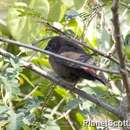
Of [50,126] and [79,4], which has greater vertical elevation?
[79,4]

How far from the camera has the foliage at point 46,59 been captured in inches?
80.4

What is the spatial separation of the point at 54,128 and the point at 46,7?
0.81 meters

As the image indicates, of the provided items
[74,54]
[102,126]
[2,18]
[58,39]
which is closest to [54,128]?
[102,126]

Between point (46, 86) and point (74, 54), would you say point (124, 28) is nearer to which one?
point (74, 54)

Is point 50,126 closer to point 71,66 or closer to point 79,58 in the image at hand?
point 79,58

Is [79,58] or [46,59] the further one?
[46,59]

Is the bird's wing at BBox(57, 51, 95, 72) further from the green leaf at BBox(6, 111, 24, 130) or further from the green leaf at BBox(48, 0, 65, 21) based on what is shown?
the green leaf at BBox(6, 111, 24, 130)

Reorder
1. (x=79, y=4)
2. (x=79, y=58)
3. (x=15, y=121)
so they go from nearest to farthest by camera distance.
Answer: (x=15, y=121) < (x=79, y=4) < (x=79, y=58)

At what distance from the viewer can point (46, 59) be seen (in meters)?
3.51

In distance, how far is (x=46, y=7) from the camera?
2779mm

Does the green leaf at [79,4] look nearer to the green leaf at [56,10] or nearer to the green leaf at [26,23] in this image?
the green leaf at [26,23]

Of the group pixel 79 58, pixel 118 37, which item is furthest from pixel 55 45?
pixel 118 37

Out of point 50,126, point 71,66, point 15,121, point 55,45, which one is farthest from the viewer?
point 55,45

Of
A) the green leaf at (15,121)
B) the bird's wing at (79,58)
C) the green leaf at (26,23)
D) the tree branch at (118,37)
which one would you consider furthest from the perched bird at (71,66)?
the tree branch at (118,37)
